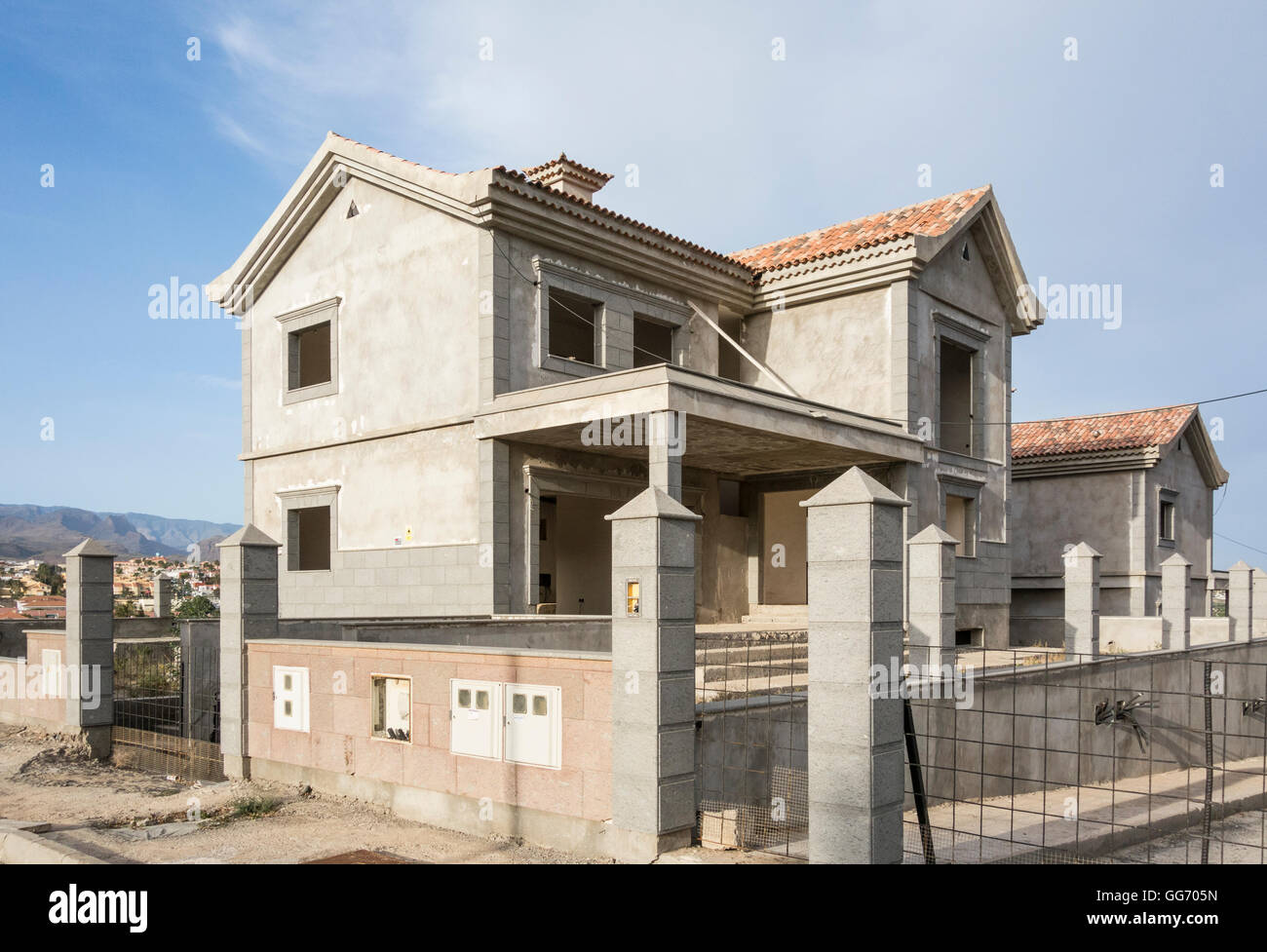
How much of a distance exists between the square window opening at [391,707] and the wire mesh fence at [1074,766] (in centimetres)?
491

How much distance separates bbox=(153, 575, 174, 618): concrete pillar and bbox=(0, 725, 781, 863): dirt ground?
33.9 ft

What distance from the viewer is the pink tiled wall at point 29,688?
15070 millimetres

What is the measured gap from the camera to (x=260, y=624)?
40.7 ft

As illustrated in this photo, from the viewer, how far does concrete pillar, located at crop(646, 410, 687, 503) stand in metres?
13.7

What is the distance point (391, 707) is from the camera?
10.2m

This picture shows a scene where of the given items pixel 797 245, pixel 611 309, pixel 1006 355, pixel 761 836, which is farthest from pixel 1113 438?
pixel 761 836

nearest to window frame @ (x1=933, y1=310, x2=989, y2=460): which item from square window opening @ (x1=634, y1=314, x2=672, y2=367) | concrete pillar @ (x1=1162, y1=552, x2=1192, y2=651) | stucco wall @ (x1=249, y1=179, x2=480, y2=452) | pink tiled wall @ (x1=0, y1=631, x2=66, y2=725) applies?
concrete pillar @ (x1=1162, y1=552, x2=1192, y2=651)

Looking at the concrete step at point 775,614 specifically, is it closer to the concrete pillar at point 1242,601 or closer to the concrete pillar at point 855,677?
the concrete pillar at point 1242,601

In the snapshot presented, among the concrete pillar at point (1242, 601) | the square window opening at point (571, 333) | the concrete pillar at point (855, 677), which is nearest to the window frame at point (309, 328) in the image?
the square window opening at point (571, 333)

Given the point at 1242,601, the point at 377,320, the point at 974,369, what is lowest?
the point at 1242,601

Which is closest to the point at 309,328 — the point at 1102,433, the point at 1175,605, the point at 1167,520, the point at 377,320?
the point at 377,320

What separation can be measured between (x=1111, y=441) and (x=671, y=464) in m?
20.7

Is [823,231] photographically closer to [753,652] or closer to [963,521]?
[963,521]
